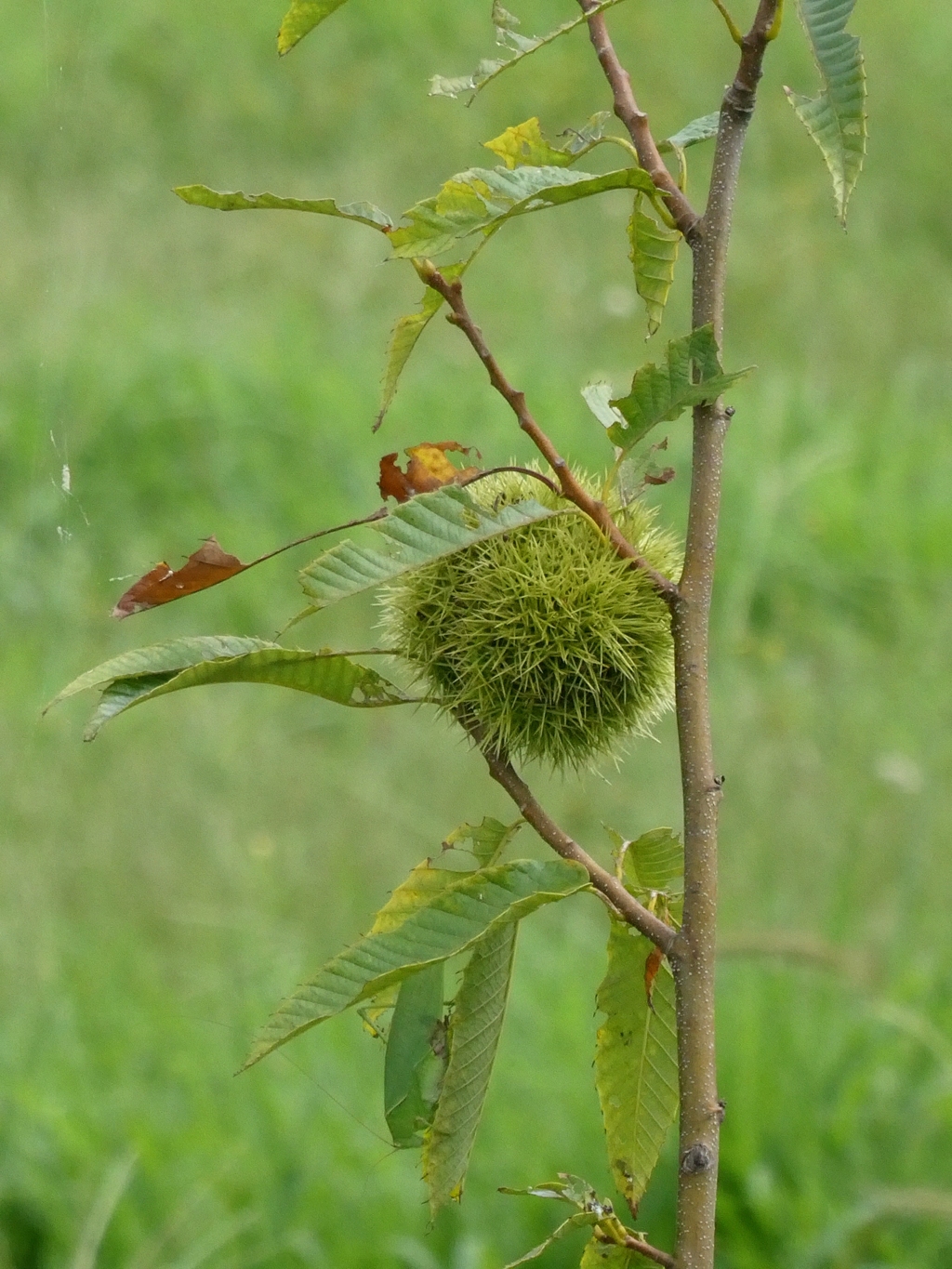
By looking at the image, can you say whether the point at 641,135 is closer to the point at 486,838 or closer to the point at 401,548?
the point at 401,548

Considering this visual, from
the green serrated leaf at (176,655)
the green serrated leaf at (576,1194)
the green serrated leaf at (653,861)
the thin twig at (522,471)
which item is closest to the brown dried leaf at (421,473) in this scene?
the thin twig at (522,471)

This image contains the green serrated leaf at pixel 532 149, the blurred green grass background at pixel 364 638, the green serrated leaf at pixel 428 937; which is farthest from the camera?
the blurred green grass background at pixel 364 638

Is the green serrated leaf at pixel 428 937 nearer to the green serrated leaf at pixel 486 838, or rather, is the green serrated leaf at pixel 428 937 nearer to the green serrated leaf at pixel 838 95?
the green serrated leaf at pixel 486 838

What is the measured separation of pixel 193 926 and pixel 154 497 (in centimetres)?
184

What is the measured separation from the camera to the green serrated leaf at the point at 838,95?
0.76 meters

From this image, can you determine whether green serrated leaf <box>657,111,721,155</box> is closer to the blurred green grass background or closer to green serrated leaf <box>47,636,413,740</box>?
green serrated leaf <box>47,636,413,740</box>

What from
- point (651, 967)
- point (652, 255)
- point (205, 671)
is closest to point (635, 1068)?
point (651, 967)

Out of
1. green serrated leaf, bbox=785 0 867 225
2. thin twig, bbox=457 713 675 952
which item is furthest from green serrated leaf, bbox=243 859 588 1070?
green serrated leaf, bbox=785 0 867 225

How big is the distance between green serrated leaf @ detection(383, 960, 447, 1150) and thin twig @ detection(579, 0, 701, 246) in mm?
400

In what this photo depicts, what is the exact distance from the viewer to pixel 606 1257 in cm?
80

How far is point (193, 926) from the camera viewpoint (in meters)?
3.35

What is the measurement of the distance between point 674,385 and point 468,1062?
0.34 metres

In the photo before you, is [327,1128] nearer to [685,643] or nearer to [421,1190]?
[421,1190]

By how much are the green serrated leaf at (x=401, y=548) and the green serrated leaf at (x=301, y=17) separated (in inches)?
11.4
